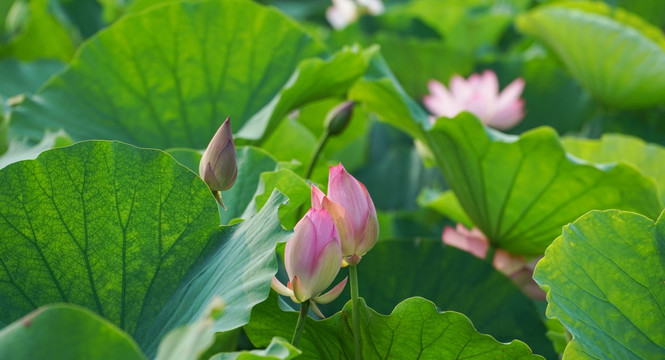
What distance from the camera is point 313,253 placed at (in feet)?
2.19

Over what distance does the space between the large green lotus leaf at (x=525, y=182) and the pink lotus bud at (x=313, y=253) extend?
477mm

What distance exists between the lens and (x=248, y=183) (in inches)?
38.7

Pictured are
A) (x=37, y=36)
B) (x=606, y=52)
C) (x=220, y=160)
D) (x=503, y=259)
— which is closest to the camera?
(x=220, y=160)

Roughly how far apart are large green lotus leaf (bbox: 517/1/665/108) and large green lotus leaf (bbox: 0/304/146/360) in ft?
4.23

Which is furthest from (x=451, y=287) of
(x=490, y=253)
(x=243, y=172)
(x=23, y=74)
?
(x=23, y=74)

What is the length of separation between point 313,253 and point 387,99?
2.10ft

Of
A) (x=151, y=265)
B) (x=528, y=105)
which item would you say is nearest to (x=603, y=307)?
(x=151, y=265)

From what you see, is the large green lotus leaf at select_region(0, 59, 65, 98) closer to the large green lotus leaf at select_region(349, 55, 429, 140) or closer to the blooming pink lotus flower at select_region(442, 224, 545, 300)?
the large green lotus leaf at select_region(349, 55, 429, 140)

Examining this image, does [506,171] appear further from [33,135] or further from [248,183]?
[33,135]

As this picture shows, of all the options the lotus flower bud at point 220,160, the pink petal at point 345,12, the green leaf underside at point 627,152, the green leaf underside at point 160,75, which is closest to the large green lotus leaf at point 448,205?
the green leaf underside at point 627,152

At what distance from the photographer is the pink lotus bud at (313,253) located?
667 mm

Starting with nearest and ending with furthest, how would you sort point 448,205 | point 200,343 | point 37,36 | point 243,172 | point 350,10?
point 200,343 → point 243,172 → point 448,205 → point 37,36 → point 350,10

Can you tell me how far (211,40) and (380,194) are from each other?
0.65 meters

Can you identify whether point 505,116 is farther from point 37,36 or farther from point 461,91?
point 37,36
